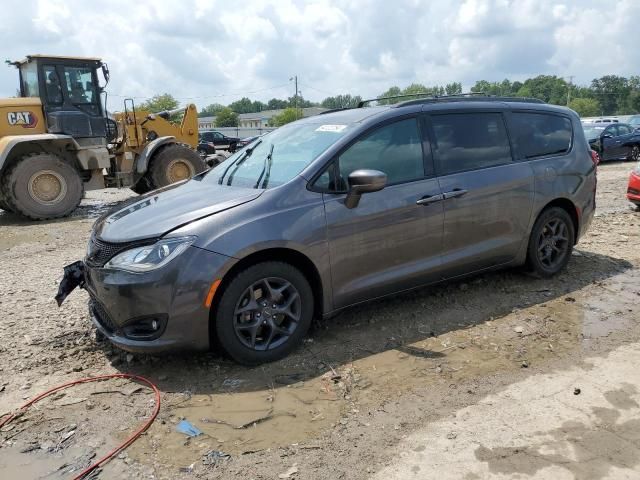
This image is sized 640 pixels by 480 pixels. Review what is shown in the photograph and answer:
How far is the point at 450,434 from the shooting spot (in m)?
2.91

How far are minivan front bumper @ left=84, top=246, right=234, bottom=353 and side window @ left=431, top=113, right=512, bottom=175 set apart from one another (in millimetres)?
2129

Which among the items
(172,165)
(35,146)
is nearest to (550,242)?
(172,165)

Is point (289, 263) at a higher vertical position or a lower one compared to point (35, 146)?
lower

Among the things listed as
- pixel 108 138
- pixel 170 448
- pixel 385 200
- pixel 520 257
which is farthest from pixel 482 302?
pixel 108 138

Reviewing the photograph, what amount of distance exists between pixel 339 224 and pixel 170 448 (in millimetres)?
1845

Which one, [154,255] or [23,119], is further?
[23,119]

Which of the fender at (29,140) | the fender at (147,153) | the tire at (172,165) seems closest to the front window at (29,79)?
the fender at (29,140)

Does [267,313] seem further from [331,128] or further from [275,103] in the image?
[275,103]

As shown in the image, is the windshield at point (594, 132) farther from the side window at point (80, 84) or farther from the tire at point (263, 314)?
the tire at point (263, 314)

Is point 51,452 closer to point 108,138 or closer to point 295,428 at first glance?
point 295,428

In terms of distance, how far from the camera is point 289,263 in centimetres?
379

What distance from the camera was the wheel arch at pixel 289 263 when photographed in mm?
3543

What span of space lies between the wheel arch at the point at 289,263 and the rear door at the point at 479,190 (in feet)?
3.91

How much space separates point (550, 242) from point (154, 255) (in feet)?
12.6
